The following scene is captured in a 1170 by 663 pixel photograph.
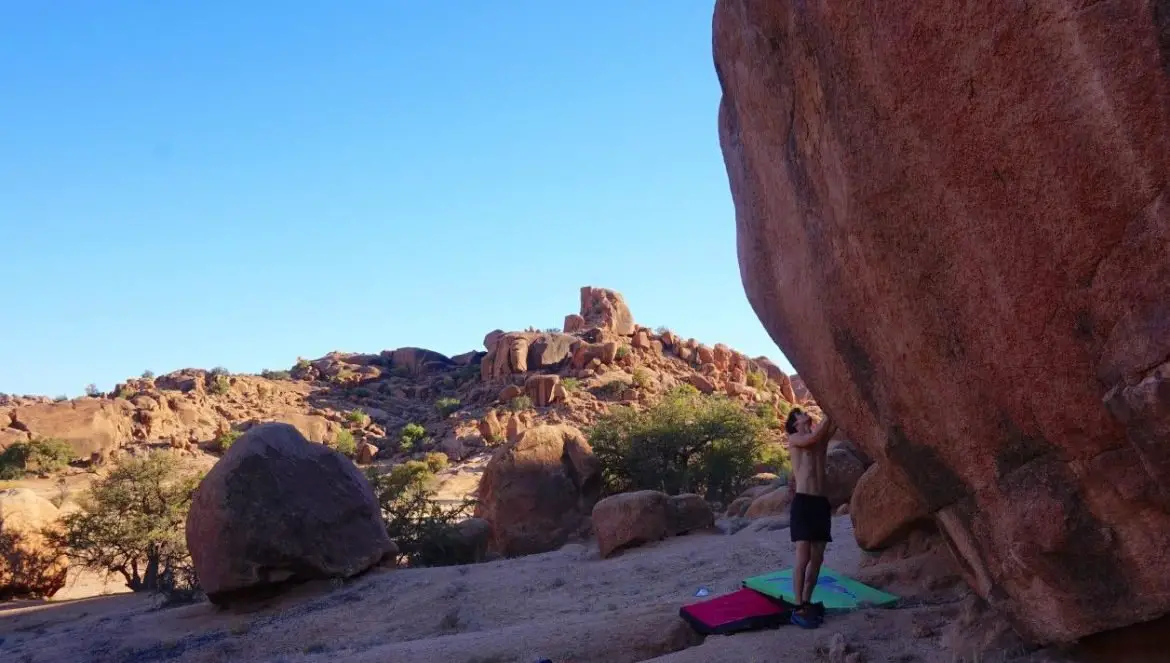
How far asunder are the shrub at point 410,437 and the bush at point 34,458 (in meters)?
13.3

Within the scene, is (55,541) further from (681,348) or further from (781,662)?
(681,348)

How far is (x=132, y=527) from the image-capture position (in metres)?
17.4

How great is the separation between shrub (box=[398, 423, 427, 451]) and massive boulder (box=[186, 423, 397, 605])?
1038 inches

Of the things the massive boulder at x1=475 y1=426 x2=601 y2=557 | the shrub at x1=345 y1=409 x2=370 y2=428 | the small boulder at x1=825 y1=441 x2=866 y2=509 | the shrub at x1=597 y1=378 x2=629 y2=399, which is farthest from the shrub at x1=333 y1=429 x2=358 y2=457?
the small boulder at x1=825 y1=441 x2=866 y2=509

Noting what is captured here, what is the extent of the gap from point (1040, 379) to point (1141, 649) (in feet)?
4.80

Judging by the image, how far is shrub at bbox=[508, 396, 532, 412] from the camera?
39.7m

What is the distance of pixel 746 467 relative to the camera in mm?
22062

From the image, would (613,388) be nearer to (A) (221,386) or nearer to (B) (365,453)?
(B) (365,453)

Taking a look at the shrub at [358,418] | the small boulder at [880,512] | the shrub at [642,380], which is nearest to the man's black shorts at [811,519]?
the small boulder at [880,512]

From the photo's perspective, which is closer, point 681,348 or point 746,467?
point 746,467

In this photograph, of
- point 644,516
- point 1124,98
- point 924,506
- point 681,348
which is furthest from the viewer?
point 681,348

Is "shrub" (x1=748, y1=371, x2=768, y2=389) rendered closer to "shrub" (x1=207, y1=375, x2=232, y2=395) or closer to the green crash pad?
Answer: "shrub" (x1=207, y1=375, x2=232, y2=395)

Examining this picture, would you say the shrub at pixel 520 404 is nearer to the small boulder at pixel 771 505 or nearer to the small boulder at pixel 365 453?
the small boulder at pixel 365 453

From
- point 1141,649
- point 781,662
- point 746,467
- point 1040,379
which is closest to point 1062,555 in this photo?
point 1141,649
